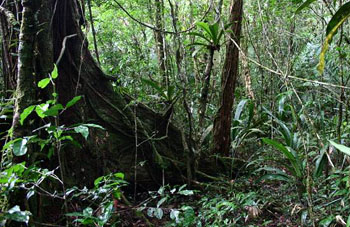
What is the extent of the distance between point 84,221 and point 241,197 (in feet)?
4.77

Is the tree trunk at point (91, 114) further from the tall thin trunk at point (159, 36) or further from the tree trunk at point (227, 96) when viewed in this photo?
the tall thin trunk at point (159, 36)

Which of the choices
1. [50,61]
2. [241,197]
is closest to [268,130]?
[241,197]

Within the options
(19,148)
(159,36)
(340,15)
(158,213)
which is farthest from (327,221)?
(159,36)

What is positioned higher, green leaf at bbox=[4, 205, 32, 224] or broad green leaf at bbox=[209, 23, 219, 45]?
broad green leaf at bbox=[209, 23, 219, 45]

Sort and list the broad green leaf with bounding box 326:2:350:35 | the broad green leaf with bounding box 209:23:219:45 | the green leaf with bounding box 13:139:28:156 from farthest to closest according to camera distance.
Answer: the broad green leaf with bounding box 209:23:219:45 → the broad green leaf with bounding box 326:2:350:35 → the green leaf with bounding box 13:139:28:156

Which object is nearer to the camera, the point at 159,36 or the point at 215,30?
the point at 215,30

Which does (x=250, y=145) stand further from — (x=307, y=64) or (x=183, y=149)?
(x=307, y=64)

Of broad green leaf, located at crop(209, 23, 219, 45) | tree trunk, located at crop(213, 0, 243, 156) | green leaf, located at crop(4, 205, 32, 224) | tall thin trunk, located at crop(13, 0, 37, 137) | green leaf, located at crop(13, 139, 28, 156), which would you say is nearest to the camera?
green leaf, located at crop(4, 205, 32, 224)

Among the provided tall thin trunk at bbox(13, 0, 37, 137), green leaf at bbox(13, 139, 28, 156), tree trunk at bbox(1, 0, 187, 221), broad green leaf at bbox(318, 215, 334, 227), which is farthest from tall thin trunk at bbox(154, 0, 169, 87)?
green leaf at bbox(13, 139, 28, 156)

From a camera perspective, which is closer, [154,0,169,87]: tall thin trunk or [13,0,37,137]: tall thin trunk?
[13,0,37,137]: tall thin trunk

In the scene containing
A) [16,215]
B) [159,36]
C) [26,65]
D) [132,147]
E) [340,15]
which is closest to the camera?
[16,215]

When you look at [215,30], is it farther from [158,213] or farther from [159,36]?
[159,36]

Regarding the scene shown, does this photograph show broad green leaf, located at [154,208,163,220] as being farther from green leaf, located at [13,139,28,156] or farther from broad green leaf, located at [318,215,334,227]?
broad green leaf, located at [318,215,334,227]

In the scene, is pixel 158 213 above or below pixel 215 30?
below
